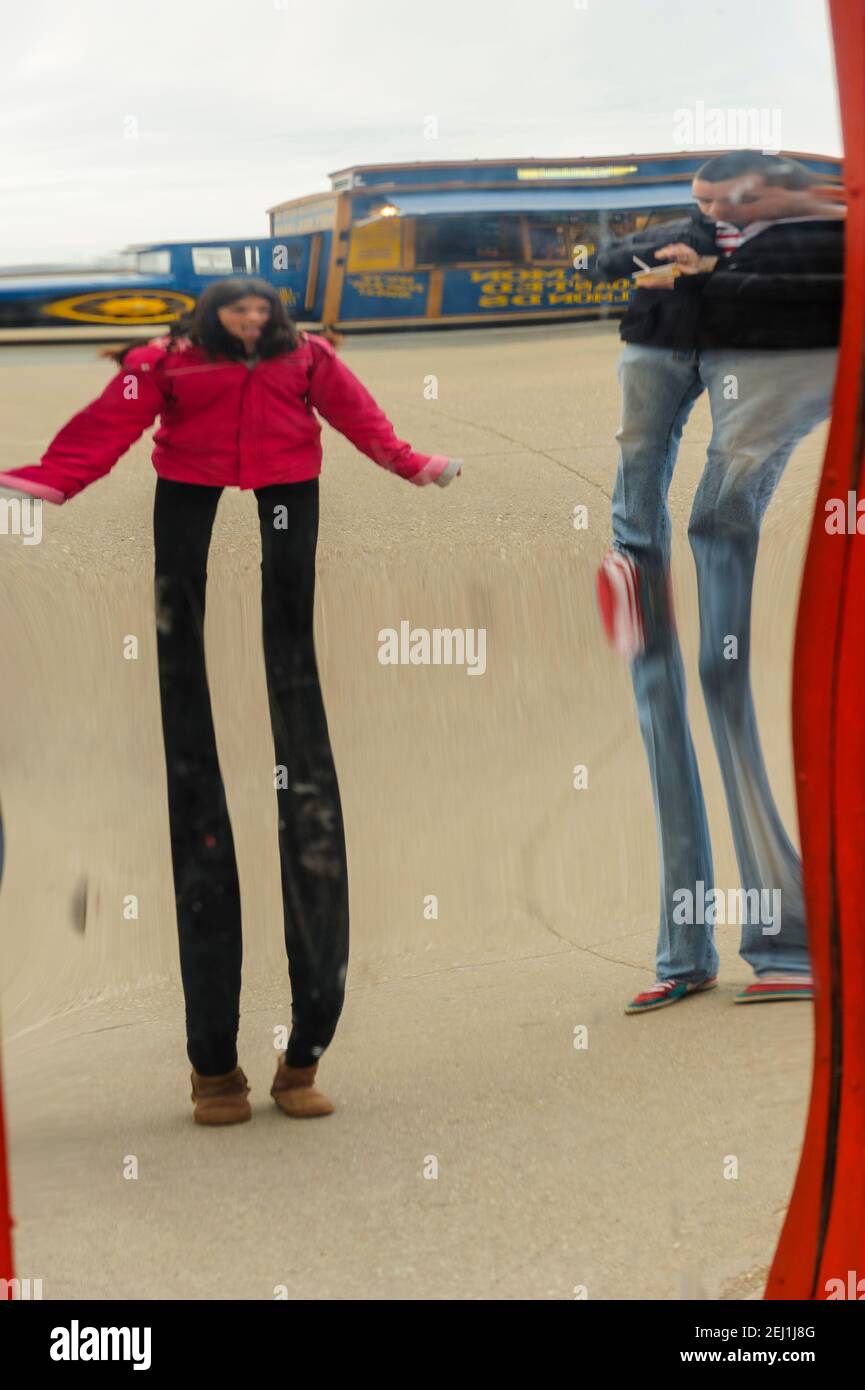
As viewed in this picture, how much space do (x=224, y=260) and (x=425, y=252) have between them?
24cm

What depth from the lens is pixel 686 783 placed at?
1.91 meters

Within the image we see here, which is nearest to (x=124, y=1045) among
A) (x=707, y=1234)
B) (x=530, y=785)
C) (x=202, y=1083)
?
(x=202, y=1083)

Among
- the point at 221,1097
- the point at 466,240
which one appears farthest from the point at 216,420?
the point at 221,1097

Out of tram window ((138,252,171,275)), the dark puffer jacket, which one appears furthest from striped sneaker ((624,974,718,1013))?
tram window ((138,252,171,275))

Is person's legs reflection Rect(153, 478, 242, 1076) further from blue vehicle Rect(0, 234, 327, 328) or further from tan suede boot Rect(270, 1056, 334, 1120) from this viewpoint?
blue vehicle Rect(0, 234, 327, 328)

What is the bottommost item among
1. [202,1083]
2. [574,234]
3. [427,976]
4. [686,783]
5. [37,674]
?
[202,1083]

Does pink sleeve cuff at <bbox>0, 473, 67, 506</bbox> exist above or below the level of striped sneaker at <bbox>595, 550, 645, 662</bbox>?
above

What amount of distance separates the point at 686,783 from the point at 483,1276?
0.64 metres

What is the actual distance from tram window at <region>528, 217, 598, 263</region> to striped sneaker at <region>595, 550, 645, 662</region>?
35 centimetres

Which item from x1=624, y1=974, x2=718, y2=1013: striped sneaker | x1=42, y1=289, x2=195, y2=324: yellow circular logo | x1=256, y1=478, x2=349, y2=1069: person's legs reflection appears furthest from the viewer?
x1=624, y1=974, x2=718, y2=1013: striped sneaker

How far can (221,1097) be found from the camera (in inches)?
72.1

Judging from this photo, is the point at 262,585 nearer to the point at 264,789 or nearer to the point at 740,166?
the point at 264,789

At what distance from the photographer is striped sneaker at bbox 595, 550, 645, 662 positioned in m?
1.84
